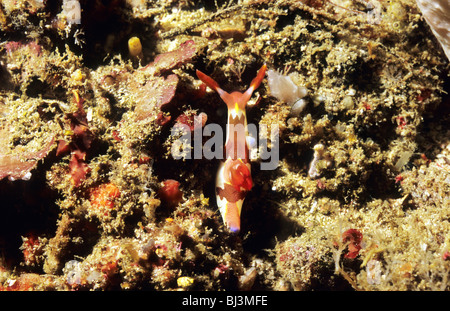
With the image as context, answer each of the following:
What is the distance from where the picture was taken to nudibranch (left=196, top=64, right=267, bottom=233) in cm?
396

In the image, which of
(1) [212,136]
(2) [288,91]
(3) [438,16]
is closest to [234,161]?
(1) [212,136]

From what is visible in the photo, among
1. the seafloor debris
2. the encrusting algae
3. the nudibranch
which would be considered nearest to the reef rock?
the encrusting algae

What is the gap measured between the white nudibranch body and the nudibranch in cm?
29

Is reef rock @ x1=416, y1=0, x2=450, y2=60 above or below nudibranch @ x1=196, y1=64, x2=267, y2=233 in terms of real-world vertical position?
above

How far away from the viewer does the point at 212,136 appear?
4.23 m

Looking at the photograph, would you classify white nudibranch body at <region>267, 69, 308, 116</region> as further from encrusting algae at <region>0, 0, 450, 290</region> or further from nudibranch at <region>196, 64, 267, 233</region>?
nudibranch at <region>196, 64, 267, 233</region>

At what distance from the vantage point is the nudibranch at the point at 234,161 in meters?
3.96

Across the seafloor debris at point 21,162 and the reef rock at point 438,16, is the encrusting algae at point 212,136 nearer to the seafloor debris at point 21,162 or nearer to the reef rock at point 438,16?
the seafloor debris at point 21,162

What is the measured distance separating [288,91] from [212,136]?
1299 mm

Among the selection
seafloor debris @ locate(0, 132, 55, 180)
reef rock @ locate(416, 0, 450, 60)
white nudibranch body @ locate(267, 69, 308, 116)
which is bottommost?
seafloor debris @ locate(0, 132, 55, 180)

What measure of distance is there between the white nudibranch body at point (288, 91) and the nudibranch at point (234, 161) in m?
0.29

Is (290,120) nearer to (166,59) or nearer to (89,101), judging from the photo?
(166,59)

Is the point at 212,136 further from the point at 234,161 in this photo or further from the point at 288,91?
the point at 288,91
